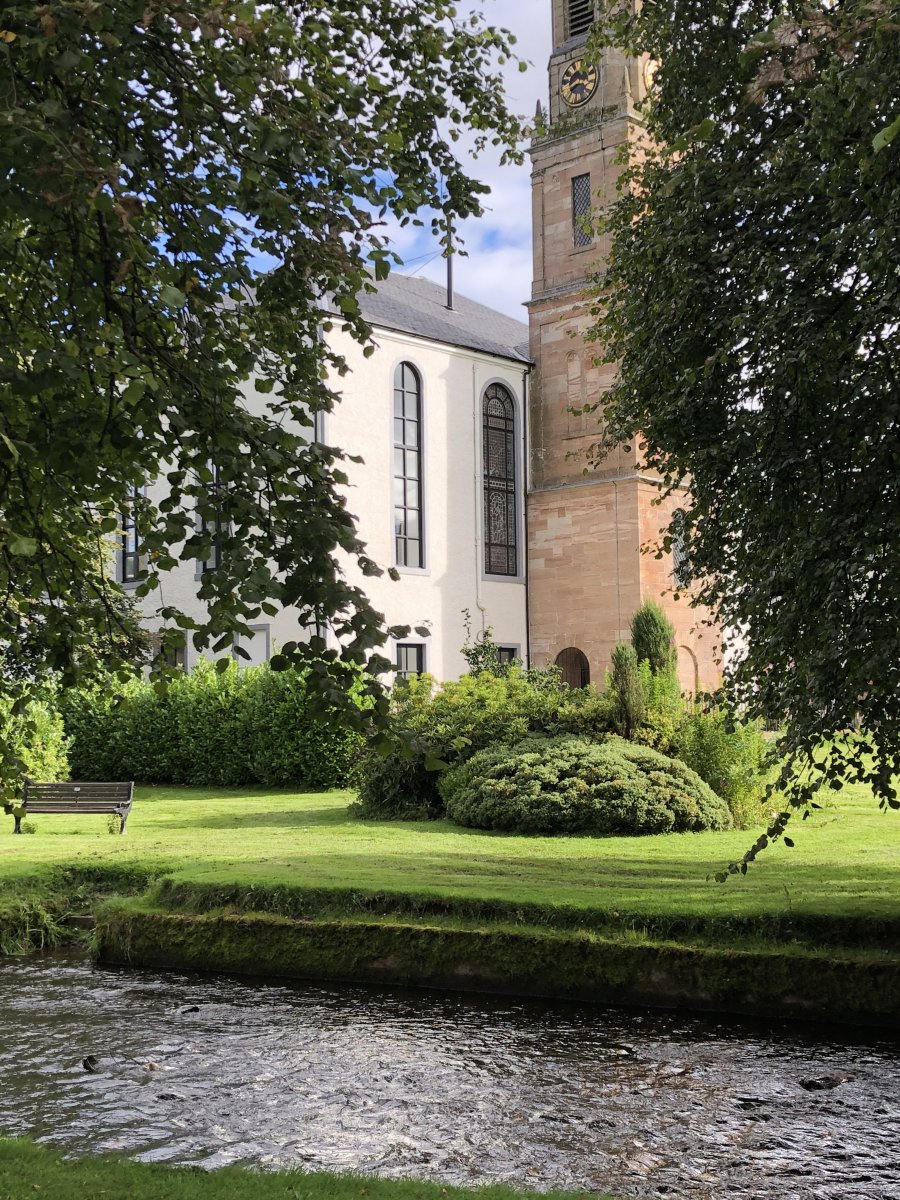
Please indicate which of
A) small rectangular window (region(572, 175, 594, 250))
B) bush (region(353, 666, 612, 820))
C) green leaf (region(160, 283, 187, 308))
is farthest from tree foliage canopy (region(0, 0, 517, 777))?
small rectangular window (region(572, 175, 594, 250))

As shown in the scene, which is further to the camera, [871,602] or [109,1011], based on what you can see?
[109,1011]

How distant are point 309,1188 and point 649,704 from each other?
13.4 m

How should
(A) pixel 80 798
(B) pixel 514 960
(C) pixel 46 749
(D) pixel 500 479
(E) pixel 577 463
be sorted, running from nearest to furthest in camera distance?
(B) pixel 514 960 → (A) pixel 80 798 → (C) pixel 46 749 → (E) pixel 577 463 → (D) pixel 500 479

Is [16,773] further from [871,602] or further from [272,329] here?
[871,602]

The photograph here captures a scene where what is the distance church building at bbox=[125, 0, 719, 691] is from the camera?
105 feet

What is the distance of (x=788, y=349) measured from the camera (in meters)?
8.09

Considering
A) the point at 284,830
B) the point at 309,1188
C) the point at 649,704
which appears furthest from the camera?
the point at 649,704

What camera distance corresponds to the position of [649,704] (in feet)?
59.2

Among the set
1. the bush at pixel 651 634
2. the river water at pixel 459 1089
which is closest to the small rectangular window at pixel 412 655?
the bush at pixel 651 634

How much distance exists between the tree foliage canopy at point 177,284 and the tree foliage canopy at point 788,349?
2.98 metres

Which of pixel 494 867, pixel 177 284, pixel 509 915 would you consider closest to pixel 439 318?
pixel 494 867

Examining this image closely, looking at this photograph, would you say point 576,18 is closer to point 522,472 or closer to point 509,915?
point 522,472

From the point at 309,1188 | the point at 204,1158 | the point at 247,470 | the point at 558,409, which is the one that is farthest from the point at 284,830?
the point at 558,409

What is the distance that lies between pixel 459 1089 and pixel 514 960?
2.24m
